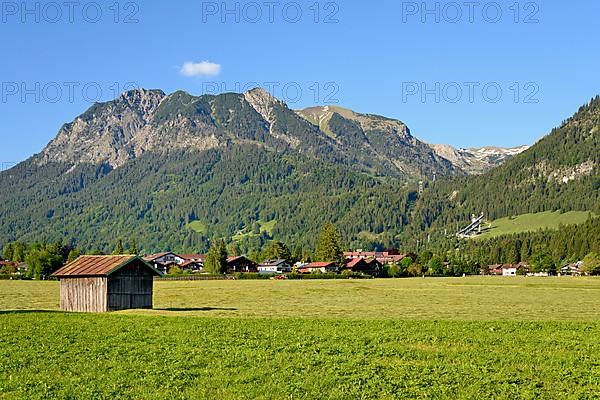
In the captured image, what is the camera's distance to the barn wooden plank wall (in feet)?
193

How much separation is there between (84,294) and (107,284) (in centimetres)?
267

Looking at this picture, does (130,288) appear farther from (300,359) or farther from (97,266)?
(300,359)

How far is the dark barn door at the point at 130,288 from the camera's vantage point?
5938cm

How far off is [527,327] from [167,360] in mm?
20460

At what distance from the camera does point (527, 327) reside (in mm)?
38594

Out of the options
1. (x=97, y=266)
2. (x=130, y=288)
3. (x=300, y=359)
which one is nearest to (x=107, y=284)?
(x=130, y=288)

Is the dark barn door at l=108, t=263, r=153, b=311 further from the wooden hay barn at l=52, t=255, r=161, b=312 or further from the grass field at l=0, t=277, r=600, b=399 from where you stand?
the grass field at l=0, t=277, r=600, b=399

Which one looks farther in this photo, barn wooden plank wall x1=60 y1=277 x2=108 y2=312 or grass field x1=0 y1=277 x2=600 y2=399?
barn wooden plank wall x1=60 y1=277 x2=108 y2=312

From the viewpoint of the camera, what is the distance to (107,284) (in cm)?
5884

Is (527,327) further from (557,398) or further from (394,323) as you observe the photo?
(557,398)

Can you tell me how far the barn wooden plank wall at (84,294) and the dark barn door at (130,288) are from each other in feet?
1.97

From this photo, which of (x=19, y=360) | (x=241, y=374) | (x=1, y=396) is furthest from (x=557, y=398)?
Answer: (x=19, y=360)

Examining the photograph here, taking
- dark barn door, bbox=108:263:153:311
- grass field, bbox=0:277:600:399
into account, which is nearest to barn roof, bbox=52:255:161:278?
dark barn door, bbox=108:263:153:311

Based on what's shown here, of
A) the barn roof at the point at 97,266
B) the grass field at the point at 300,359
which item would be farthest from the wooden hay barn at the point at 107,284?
the grass field at the point at 300,359
